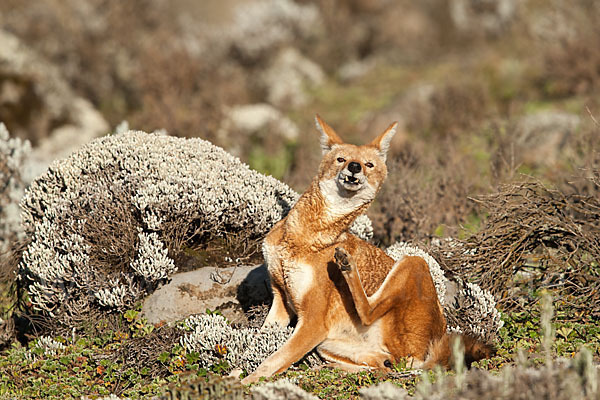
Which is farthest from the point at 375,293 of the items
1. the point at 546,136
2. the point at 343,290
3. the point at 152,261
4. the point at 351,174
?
the point at 546,136

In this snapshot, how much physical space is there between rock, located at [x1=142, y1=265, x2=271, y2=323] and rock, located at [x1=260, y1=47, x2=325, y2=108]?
1574 cm

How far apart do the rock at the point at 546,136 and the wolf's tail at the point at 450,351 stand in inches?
282

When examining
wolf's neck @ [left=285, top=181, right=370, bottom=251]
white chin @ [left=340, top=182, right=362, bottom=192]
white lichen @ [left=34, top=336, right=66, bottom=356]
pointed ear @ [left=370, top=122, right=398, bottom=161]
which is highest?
pointed ear @ [left=370, top=122, right=398, bottom=161]

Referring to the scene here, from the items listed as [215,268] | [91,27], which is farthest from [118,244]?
[91,27]

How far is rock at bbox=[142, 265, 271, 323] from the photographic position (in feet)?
21.7

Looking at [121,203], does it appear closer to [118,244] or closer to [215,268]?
[118,244]

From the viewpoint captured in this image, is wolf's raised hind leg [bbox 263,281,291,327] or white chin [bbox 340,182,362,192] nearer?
white chin [bbox 340,182,362,192]

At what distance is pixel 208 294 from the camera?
674 centimetres

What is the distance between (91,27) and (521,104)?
14.6m

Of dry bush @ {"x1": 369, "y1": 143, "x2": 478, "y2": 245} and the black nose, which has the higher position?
the black nose

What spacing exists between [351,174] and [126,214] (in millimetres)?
2916

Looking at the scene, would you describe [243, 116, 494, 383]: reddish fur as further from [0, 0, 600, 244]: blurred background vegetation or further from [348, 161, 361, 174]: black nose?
[0, 0, 600, 244]: blurred background vegetation

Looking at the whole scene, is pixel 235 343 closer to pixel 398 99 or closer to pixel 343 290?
pixel 343 290

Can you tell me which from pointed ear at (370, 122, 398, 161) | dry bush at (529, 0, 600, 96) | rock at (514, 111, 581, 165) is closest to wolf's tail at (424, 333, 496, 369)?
pointed ear at (370, 122, 398, 161)
